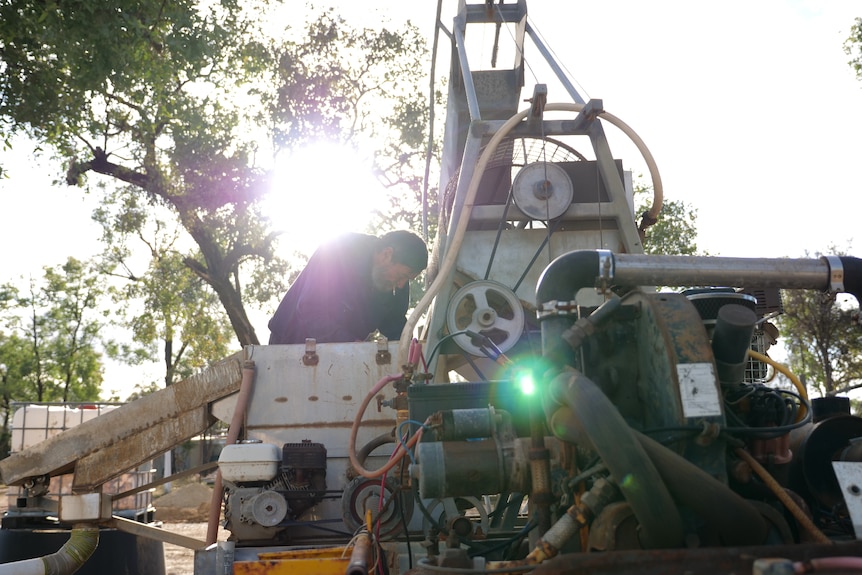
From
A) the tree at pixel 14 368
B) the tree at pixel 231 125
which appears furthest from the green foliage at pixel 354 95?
the tree at pixel 14 368

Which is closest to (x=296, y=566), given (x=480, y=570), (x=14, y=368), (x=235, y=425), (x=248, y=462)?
(x=480, y=570)

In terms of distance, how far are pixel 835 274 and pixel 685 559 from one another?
3.81 ft

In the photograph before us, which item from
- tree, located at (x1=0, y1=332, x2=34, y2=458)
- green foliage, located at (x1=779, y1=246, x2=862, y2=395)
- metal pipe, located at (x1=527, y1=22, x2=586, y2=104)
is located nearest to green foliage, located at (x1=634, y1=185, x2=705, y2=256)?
green foliage, located at (x1=779, y1=246, x2=862, y2=395)

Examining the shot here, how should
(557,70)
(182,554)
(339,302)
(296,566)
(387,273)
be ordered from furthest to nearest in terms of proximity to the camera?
1. (182,554)
2. (387,273)
3. (339,302)
4. (557,70)
5. (296,566)

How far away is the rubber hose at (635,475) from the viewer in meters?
2.09

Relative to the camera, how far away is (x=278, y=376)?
17.1 ft

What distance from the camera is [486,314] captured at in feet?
14.9

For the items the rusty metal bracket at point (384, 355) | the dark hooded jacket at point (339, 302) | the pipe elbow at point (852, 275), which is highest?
the dark hooded jacket at point (339, 302)

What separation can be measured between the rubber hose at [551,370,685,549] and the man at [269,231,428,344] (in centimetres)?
399

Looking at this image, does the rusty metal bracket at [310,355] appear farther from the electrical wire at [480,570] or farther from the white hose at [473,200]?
the electrical wire at [480,570]

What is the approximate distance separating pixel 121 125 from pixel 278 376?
16.1m

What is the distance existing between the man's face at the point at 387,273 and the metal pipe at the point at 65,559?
259 cm

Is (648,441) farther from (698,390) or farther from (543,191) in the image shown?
(543,191)

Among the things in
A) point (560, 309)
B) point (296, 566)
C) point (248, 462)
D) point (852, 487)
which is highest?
point (560, 309)
